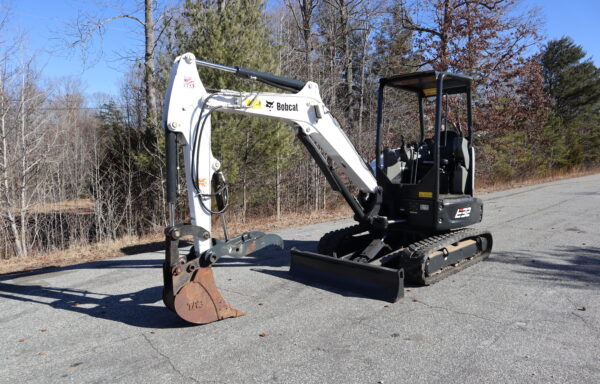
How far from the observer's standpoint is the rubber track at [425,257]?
18.2 feet

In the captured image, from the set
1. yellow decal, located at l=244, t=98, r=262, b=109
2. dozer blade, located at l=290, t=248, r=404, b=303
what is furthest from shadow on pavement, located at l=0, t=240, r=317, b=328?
yellow decal, located at l=244, t=98, r=262, b=109

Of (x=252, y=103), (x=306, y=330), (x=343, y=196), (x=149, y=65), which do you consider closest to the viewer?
(x=306, y=330)

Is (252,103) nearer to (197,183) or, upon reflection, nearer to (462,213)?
(197,183)

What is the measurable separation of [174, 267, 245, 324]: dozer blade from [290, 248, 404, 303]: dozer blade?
1.65 meters

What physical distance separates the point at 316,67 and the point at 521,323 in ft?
44.5

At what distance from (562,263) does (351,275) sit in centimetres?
362

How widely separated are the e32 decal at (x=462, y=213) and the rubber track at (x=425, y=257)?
0.80 ft

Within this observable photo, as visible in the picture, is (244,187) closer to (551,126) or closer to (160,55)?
(160,55)

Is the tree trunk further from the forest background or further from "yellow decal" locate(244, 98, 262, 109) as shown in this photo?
"yellow decal" locate(244, 98, 262, 109)

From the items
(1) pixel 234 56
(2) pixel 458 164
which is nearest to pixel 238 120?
(1) pixel 234 56

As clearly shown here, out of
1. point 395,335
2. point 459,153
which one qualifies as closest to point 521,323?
point 395,335

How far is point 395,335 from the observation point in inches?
164

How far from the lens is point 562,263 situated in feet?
22.0

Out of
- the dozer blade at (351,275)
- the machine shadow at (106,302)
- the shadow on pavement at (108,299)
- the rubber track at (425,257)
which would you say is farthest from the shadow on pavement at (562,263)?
the machine shadow at (106,302)
